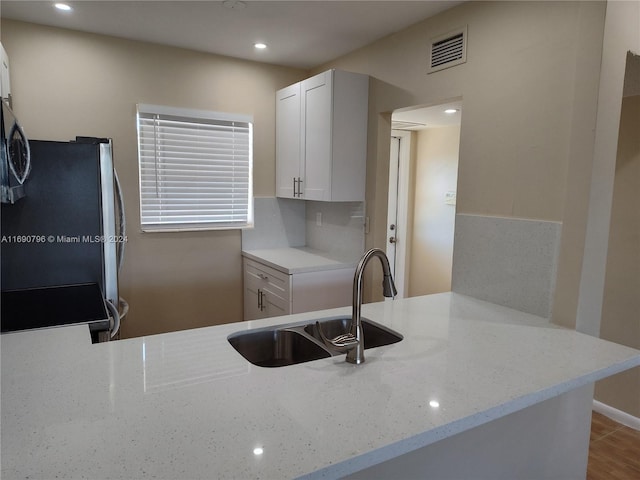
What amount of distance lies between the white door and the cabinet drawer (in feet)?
6.22

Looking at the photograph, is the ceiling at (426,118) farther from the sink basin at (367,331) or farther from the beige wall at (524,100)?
the sink basin at (367,331)

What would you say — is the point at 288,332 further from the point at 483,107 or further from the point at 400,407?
the point at 483,107

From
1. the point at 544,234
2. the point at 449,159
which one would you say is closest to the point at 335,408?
the point at 544,234

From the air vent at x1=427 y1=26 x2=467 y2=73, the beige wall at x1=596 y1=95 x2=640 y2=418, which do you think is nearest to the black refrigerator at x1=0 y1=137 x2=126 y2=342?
the air vent at x1=427 y1=26 x2=467 y2=73

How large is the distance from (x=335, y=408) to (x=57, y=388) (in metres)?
0.71

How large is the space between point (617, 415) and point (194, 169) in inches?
137

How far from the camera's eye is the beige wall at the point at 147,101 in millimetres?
2684

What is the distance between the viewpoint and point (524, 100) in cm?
184

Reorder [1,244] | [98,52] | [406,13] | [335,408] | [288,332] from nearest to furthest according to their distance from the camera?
[335,408] < [288,332] < [1,244] < [406,13] < [98,52]

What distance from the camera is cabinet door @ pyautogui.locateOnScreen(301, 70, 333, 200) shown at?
2.85 m

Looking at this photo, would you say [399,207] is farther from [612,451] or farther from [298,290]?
[612,451]

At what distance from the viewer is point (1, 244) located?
6.30ft

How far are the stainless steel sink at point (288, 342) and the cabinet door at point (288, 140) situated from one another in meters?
1.80

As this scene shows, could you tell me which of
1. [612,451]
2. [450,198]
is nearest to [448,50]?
[450,198]
